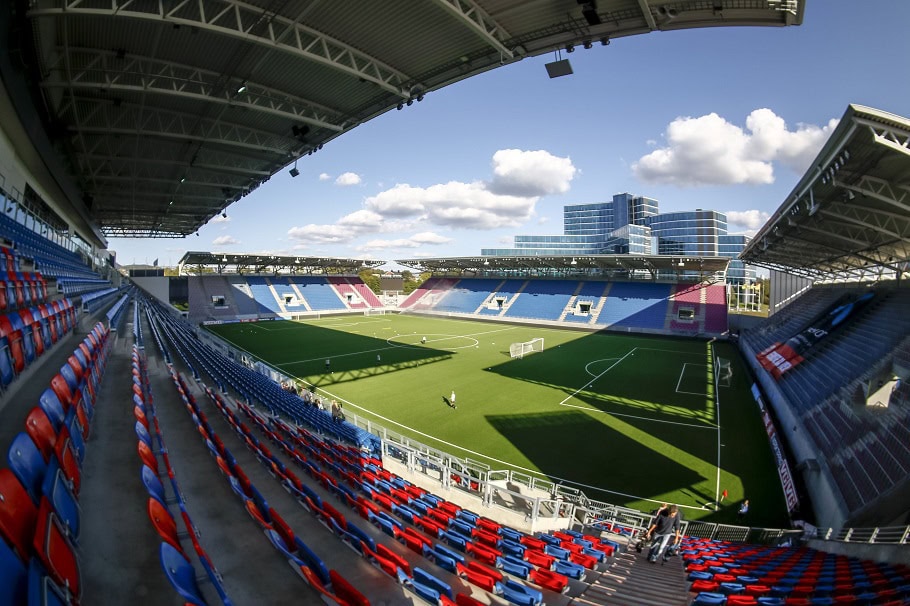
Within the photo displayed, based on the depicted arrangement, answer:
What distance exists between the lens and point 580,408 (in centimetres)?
1767

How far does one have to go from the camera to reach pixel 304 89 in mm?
13727

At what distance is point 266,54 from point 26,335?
908 cm

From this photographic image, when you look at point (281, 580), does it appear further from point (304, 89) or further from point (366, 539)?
point (304, 89)

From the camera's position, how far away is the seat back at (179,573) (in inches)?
97.1

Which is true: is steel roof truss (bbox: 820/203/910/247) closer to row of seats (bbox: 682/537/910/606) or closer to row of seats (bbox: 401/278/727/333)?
row of seats (bbox: 682/537/910/606)

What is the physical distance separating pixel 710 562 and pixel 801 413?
1090 cm

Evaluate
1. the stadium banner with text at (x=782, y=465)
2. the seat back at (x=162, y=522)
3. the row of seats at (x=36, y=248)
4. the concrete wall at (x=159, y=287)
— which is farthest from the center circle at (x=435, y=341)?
the concrete wall at (x=159, y=287)

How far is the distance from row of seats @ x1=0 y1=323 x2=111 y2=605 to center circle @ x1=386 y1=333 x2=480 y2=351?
27721 mm

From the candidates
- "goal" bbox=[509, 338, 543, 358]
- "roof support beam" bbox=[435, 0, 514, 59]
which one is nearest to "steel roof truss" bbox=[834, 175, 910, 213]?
"roof support beam" bbox=[435, 0, 514, 59]

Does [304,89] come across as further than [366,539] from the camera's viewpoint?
Yes

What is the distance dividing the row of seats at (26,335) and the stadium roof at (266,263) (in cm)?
4157

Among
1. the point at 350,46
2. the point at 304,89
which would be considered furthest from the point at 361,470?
the point at 304,89

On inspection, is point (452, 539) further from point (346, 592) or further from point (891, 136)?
point (891, 136)

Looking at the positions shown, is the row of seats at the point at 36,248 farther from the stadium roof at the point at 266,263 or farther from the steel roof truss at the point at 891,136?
the stadium roof at the point at 266,263
